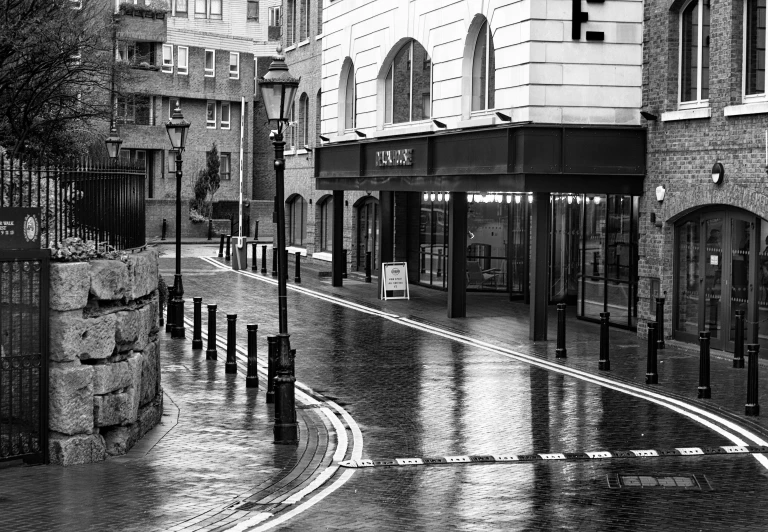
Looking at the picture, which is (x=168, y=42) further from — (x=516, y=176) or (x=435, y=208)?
(x=516, y=176)

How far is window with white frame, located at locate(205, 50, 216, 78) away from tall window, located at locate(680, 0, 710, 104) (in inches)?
2143

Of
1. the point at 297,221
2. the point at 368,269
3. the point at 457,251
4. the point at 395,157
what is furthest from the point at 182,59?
the point at 457,251

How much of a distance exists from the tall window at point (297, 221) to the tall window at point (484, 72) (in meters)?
22.7

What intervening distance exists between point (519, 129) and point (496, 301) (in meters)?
8.52

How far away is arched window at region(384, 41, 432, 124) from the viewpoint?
30.5m

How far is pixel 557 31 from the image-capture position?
947 inches

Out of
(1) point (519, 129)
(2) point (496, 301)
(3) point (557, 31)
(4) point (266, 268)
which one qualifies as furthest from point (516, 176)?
(4) point (266, 268)

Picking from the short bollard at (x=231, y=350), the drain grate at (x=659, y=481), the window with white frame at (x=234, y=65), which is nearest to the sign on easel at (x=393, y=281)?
the short bollard at (x=231, y=350)

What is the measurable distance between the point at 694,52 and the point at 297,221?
1150 inches

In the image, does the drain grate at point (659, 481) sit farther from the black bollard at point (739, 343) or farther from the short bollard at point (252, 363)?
the black bollard at point (739, 343)

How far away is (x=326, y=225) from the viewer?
46375 millimetres

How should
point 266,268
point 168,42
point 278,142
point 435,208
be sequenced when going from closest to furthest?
point 278,142 < point 435,208 < point 266,268 < point 168,42

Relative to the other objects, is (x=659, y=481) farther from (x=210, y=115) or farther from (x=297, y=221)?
(x=210, y=115)

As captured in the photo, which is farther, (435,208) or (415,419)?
(435,208)
